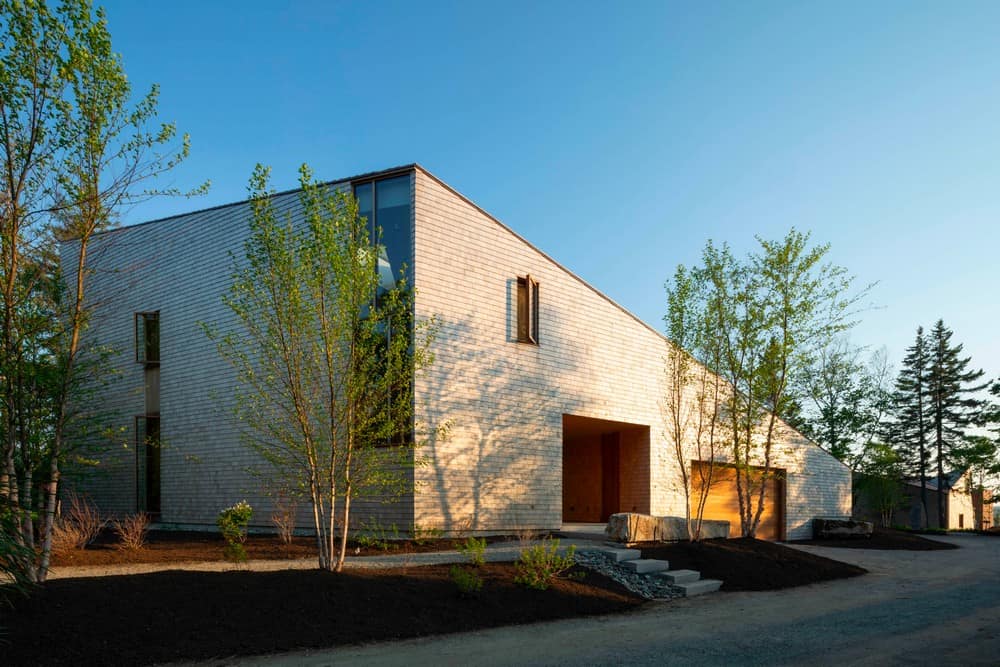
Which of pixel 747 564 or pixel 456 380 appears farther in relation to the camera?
pixel 456 380

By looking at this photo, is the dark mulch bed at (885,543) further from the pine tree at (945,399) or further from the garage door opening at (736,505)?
the pine tree at (945,399)

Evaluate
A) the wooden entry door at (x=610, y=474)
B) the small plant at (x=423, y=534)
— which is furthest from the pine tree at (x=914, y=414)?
the small plant at (x=423, y=534)

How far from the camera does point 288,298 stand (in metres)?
8.62

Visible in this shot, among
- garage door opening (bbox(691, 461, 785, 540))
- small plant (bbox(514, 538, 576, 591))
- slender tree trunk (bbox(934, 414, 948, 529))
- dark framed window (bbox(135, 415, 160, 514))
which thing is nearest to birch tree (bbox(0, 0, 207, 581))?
small plant (bbox(514, 538, 576, 591))

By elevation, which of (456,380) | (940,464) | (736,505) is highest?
(456,380)

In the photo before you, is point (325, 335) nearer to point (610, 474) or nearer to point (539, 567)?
point (539, 567)

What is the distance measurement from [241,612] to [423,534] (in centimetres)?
613

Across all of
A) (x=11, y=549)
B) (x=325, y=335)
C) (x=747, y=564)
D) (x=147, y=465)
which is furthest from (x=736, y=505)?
(x=11, y=549)

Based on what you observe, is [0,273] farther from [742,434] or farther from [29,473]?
[742,434]

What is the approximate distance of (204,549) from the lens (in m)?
11.8

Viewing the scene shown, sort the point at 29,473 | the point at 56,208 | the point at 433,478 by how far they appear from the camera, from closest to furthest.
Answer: the point at 29,473 → the point at 56,208 → the point at 433,478

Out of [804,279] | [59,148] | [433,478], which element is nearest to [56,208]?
[59,148]

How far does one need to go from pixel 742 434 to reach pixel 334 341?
9.45 m

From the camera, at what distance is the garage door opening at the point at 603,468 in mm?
18359
